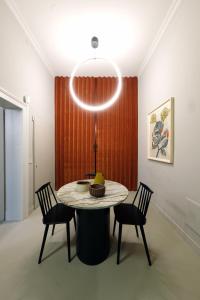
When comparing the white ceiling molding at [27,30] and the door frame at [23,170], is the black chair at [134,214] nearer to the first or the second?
the door frame at [23,170]

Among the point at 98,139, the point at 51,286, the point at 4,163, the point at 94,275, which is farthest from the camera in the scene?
the point at 98,139

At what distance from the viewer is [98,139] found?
4207 millimetres

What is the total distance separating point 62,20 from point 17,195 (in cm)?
295

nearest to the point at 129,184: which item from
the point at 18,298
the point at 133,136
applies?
the point at 133,136

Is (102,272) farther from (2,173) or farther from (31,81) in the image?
(31,81)

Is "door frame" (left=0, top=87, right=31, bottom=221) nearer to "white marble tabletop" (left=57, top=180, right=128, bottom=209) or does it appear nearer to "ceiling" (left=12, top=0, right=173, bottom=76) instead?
"white marble tabletop" (left=57, top=180, right=128, bottom=209)

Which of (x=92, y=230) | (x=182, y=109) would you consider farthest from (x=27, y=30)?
(x=92, y=230)

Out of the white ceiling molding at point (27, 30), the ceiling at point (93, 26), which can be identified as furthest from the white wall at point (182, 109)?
the white ceiling molding at point (27, 30)

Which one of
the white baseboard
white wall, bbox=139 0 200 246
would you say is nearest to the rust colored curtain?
white wall, bbox=139 0 200 246

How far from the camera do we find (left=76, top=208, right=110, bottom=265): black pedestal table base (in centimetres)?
166

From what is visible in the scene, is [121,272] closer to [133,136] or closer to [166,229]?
[166,229]

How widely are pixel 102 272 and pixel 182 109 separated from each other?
221cm

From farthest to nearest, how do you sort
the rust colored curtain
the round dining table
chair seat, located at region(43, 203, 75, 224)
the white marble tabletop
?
the rust colored curtain
chair seat, located at region(43, 203, 75, 224)
the round dining table
the white marble tabletop

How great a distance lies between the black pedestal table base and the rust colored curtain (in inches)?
101
